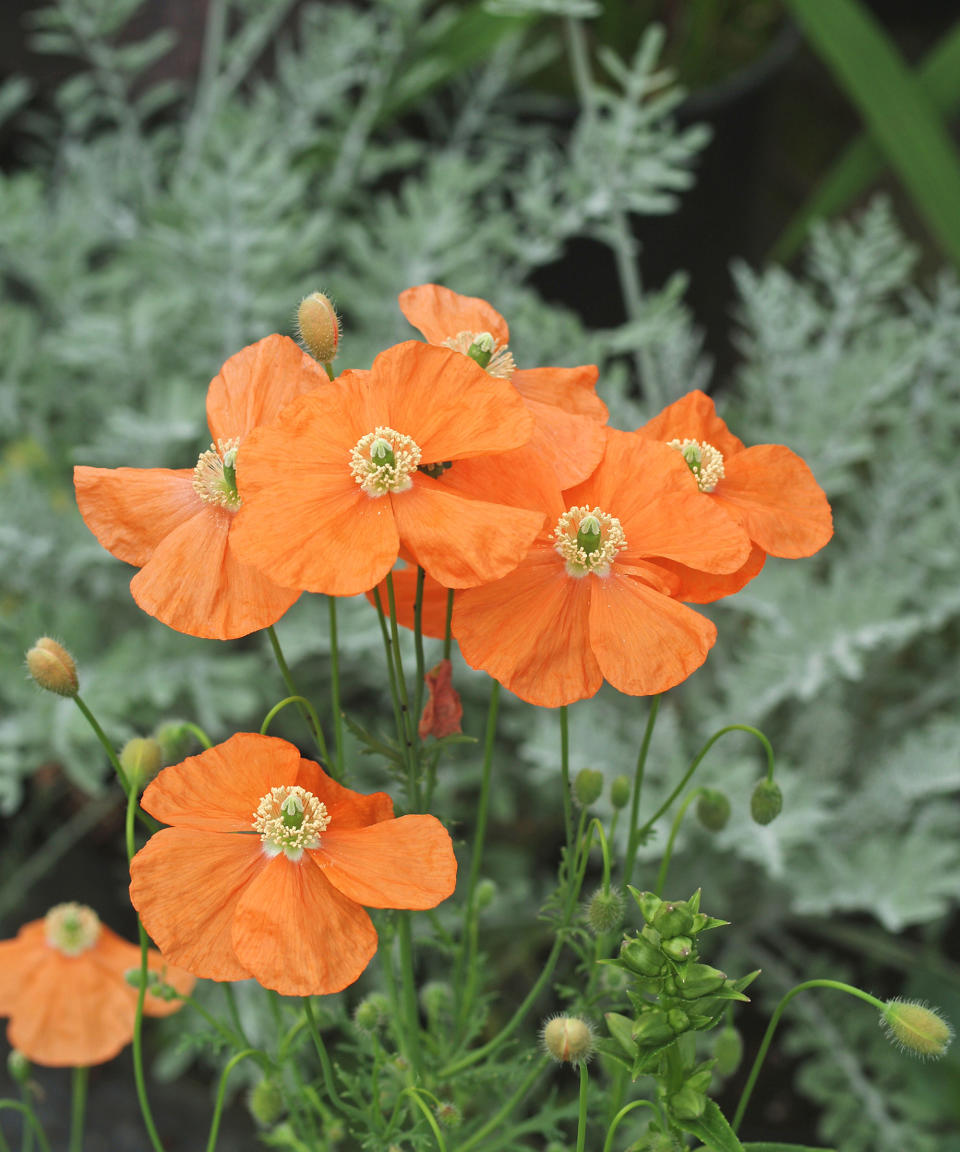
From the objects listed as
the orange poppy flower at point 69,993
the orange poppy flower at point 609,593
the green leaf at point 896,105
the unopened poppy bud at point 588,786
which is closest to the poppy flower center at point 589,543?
the orange poppy flower at point 609,593

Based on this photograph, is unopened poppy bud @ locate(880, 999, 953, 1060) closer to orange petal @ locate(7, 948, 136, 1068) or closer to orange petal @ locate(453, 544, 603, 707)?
orange petal @ locate(453, 544, 603, 707)

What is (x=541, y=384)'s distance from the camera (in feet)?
2.02

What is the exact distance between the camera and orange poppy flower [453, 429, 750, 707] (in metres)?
0.52

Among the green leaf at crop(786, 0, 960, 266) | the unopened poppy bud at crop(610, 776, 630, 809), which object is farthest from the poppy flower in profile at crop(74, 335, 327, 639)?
the green leaf at crop(786, 0, 960, 266)

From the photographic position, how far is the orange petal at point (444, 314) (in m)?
0.61

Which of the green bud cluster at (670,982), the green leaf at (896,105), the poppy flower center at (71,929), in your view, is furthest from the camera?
the green leaf at (896,105)

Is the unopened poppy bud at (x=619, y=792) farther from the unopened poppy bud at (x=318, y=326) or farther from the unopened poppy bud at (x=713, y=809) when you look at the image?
the unopened poppy bud at (x=318, y=326)

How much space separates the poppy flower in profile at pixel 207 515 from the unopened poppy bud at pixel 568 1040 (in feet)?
0.69

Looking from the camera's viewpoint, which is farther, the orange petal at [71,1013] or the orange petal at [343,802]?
the orange petal at [71,1013]

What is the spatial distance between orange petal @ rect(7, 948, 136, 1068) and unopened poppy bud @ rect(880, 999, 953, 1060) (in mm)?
485

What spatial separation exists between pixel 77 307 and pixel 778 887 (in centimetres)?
117

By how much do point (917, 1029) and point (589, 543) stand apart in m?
0.25

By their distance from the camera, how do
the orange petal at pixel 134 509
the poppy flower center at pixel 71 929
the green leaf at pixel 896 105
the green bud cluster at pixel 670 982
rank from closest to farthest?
the green bud cluster at pixel 670 982, the orange petal at pixel 134 509, the poppy flower center at pixel 71 929, the green leaf at pixel 896 105

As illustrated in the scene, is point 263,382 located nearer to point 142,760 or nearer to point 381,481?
point 381,481
